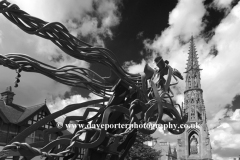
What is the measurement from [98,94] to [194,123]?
160 feet

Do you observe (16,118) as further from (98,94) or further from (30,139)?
(98,94)

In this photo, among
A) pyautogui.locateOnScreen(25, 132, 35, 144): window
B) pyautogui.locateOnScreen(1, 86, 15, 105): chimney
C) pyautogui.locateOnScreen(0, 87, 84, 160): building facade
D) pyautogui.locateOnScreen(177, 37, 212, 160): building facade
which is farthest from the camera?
pyautogui.locateOnScreen(177, 37, 212, 160): building facade

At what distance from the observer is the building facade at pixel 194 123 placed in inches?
2137

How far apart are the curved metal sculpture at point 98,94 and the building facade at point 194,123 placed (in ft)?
158

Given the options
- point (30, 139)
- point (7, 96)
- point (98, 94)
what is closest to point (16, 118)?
point (30, 139)

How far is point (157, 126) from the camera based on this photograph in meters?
8.19

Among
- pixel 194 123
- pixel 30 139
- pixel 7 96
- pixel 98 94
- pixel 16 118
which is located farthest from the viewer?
pixel 194 123

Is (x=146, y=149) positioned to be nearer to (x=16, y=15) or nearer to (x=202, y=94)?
(x=16, y=15)

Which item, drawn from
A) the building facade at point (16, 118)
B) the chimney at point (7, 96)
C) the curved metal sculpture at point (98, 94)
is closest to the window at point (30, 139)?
the building facade at point (16, 118)

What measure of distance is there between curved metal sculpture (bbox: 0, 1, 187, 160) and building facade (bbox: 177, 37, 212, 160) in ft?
158

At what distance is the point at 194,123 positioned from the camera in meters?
53.8

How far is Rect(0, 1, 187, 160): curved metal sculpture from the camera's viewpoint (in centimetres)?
661

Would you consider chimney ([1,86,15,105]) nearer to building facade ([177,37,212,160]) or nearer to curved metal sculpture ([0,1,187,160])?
curved metal sculpture ([0,1,187,160])

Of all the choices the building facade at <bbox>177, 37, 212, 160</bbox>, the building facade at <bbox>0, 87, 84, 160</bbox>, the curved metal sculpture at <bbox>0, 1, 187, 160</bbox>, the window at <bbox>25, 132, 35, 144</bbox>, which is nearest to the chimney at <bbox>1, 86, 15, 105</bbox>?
the building facade at <bbox>0, 87, 84, 160</bbox>
